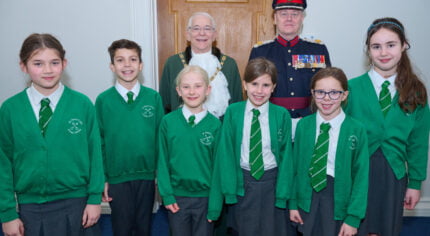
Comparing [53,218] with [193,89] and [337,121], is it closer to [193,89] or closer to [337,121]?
[193,89]

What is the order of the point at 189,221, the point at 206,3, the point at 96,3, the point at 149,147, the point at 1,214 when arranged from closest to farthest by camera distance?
the point at 1,214
the point at 189,221
the point at 149,147
the point at 96,3
the point at 206,3

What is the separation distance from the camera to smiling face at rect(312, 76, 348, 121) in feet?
6.03

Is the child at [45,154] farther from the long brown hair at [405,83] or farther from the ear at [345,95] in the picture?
the long brown hair at [405,83]

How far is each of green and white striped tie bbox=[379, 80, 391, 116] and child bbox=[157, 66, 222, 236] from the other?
0.97 meters

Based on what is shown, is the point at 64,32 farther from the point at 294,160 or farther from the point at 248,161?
the point at 294,160

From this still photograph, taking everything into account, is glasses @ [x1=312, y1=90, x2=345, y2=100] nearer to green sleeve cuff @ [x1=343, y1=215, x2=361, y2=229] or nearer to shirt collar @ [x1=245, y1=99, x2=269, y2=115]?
shirt collar @ [x1=245, y1=99, x2=269, y2=115]

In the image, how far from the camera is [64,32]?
3.04 metres

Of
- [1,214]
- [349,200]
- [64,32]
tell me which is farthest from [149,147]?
[64,32]

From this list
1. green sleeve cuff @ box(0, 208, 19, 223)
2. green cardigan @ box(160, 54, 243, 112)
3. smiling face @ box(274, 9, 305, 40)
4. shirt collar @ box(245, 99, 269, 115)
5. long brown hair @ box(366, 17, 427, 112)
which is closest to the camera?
green sleeve cuff @ box(0, 208, 19, 223)

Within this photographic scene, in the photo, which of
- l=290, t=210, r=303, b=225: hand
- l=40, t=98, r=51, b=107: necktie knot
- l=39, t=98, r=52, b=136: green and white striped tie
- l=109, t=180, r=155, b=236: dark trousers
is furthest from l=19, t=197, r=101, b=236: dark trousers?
l=290, t=210, r=303, b=225: hand

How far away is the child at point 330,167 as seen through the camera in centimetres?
177

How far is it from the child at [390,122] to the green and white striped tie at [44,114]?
170cm

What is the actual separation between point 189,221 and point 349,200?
0.91 metres

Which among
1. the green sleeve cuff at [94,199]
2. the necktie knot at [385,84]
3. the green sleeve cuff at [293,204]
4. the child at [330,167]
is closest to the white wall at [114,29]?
the necktie knot at [385,84]
